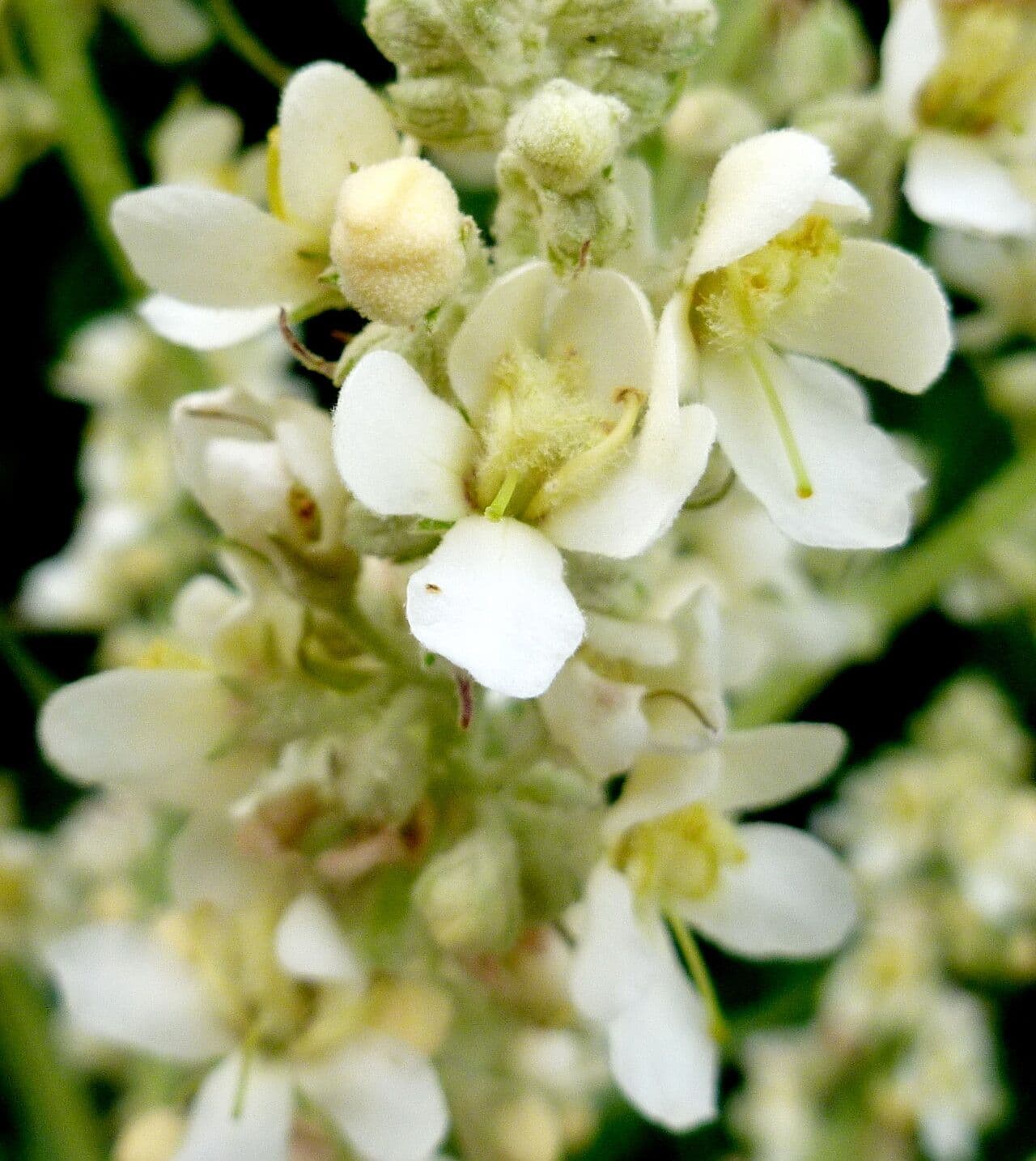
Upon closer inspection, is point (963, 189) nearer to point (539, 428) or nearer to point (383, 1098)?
point (539, 428)

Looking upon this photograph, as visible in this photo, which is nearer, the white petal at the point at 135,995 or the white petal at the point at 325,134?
the white petal at the point at 325,134

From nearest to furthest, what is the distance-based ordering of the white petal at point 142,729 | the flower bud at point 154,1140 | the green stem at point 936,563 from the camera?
the white petal at point 142,729
the flower bud at point 154,1140
the green stem at point 936,563

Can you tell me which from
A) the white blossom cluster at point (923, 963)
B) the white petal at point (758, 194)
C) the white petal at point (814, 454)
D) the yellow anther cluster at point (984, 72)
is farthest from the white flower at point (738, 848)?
the white blossom cluster at point (923, 963)

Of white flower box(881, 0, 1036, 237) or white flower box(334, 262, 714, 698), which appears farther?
white flower box(881, 0, 1036, 237)

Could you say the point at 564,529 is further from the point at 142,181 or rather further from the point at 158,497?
the point at 142,181

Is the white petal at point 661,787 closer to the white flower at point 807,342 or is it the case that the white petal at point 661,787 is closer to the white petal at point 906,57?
the white flower at point 807,342

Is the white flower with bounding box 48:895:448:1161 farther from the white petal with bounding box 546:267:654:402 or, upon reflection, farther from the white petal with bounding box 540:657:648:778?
the white petal with bounding box 546:267:654:402

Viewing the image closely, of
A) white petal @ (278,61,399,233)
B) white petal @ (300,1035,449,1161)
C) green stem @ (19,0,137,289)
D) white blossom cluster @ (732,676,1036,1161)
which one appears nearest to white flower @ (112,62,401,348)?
white petal @ (278,61,399,233)

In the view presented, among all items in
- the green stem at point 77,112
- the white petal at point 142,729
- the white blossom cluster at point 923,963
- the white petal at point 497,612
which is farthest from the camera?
the white blossom cluster at point 923,963

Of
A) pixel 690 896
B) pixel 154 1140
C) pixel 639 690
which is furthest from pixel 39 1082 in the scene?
pixel 639 690
